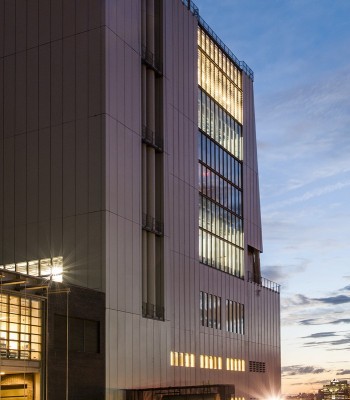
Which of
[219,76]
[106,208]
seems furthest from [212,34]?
[106,208]

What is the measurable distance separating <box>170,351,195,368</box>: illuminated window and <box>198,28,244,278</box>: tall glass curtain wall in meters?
9.75

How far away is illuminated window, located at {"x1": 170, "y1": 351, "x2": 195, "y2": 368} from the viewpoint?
64.7 m

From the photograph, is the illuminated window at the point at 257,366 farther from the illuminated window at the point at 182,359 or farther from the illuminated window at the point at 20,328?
the illuminated window at the point at 20,328

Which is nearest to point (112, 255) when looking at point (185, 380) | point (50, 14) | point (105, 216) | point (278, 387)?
point (105, 216)

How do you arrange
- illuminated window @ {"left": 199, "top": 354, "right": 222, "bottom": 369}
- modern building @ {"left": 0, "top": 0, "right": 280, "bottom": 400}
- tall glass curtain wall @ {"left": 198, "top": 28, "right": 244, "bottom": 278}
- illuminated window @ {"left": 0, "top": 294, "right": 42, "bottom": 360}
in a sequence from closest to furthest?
illuminated window @ {"left": 0, "top": 294, "right": 42, "bottom": 360}
modern building @ {"left": 0, "top": 0, "right": 280, "bottom": 400}
illuminated window @ {"left": 199, "top": 354, "right": 222, "bottom": 369}
tall glass curtain wall @ {"left": 198, "top": 28, "right": 244, "bottom": 278}

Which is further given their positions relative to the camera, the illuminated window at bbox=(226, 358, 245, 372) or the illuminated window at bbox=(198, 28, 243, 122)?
the illuminated window at bbox=(198, 28, 243, 122)

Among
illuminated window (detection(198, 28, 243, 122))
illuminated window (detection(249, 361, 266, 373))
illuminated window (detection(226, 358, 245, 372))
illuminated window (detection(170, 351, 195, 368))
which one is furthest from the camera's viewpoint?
illuminated window (detection(249, 361, 266, 373))

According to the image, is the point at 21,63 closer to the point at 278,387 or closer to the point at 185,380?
the point at 185,380

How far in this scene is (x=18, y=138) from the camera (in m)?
61.5

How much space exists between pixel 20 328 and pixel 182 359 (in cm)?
2227

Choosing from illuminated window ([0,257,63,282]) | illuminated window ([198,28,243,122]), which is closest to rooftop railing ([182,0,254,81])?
illuminated window ([198,28,243,122])

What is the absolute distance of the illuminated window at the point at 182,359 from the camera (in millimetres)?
64688

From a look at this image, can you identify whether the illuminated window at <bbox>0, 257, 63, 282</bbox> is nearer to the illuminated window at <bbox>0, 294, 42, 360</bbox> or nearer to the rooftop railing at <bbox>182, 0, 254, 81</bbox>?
the illuminated window at <bbox>0, 294, 42, 360</bbox>

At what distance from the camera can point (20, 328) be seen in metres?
47.4
